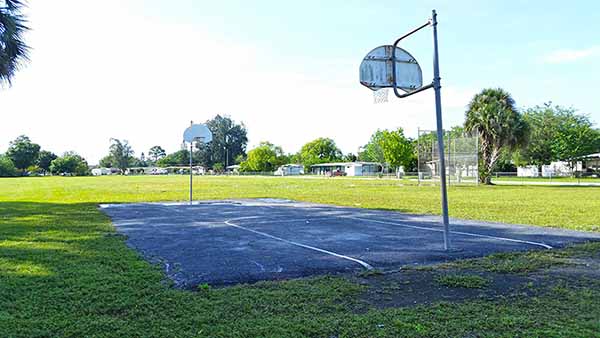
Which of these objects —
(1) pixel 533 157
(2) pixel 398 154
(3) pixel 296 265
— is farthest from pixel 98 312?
(1) pixel 533 157

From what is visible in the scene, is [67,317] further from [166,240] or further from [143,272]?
[166,240]

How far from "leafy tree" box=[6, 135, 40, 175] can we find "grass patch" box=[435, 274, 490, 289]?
110 metres

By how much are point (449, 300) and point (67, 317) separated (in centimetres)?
331

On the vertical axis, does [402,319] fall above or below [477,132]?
below

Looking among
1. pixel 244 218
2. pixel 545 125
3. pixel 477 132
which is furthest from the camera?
pixel 545 125

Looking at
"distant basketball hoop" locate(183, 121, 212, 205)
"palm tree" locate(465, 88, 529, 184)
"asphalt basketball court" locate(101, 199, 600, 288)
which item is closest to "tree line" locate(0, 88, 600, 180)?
"palm tree" locate(465, 88, 529, 184)

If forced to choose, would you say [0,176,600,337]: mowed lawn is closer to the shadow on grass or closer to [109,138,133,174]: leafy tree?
the shadow on grass

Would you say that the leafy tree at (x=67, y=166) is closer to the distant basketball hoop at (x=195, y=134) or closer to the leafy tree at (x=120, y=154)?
the leafy tree at (x=120, y=154)

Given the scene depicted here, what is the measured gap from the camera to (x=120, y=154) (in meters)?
129

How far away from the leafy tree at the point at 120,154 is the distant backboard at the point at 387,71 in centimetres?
13129

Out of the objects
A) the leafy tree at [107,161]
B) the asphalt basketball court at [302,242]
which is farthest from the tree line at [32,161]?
the asphalt basketball court at [302,242]

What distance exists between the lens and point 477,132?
3203cm

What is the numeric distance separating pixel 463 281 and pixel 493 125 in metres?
30.7

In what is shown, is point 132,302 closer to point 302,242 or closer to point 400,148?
point 302,242
